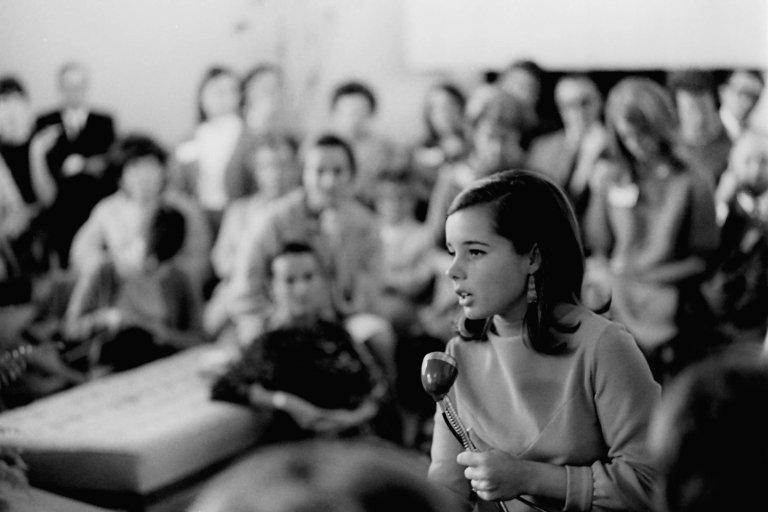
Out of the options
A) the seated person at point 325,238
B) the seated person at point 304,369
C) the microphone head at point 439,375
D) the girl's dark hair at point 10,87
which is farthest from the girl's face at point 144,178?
the microphone head at point 439,375

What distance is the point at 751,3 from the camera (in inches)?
142

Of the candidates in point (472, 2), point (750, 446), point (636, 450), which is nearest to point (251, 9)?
point (472, 2)

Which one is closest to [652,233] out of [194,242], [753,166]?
[753,166]

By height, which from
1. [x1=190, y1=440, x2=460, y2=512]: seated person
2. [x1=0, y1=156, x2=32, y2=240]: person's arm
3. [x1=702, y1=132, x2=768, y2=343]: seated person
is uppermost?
[x1=190, y1=440, x2=460, y2=512]: seated person

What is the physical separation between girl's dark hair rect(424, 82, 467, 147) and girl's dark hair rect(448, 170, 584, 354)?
276cm

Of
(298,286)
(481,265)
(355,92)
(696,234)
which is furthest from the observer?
(355,92)

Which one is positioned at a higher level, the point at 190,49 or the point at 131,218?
the point at 190,49

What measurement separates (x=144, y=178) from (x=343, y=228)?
70 centimetres

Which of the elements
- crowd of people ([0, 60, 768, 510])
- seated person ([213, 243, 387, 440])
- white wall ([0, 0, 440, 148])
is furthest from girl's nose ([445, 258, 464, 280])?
white wall ([0, 0, 440, 148])

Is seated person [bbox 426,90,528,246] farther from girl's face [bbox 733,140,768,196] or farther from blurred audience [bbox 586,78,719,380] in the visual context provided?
girl's face [bbox 733,140,768,196]

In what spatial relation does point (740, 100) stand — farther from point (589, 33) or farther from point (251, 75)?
point (251, 75)

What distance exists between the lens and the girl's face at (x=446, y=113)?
387 centimetres

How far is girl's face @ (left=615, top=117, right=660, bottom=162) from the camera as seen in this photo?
3330mm

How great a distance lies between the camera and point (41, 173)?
393cm
